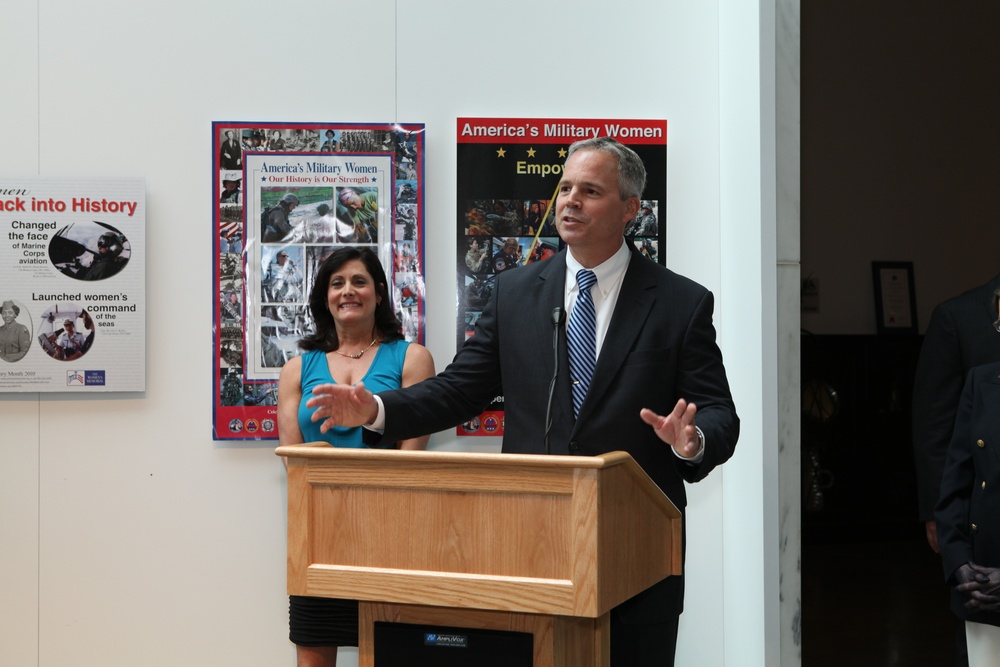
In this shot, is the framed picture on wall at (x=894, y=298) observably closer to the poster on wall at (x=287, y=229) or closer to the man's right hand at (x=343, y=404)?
the poster on wall at (x=287, y=229)

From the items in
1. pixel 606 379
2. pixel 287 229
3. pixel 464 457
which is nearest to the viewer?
pixel 464 457

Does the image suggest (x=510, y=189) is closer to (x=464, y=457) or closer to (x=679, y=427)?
(x=679, y=427)

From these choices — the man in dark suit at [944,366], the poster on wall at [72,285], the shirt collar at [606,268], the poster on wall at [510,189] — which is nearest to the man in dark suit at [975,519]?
the man in dark suit at [944,366]

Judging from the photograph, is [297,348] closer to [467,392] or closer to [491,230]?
[491,230]

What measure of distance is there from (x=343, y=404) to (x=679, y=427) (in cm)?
74

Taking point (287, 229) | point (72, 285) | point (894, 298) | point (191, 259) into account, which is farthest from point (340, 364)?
point (894, 298)

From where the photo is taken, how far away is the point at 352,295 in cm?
368

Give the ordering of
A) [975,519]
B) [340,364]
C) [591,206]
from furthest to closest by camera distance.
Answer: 1. [340,364]
2. [975,519]
3. [591,206]

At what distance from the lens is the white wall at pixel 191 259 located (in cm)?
393

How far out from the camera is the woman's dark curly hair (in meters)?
3.73

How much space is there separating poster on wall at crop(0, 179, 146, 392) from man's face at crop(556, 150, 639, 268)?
207 centimetres

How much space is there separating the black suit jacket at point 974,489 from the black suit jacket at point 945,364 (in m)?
0.61

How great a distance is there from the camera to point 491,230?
3.98 metres

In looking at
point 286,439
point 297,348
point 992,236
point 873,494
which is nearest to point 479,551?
point 286,439
